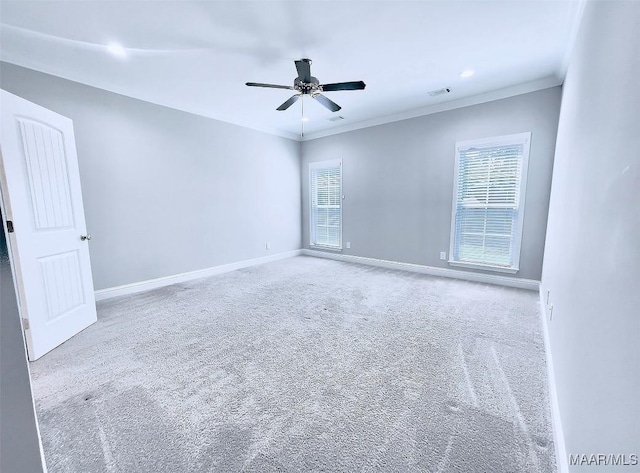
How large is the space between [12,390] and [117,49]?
3.18m

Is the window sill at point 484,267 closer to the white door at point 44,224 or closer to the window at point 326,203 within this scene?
the window at point 326,203

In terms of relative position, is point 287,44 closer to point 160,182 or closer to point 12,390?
point 160,182

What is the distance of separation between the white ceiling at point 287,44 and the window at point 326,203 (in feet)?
6.52

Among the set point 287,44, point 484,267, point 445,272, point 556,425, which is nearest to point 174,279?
point 287,44

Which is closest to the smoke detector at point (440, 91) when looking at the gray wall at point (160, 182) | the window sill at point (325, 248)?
the gray wall at point (160, 182)

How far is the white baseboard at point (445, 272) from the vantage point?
3.64 m

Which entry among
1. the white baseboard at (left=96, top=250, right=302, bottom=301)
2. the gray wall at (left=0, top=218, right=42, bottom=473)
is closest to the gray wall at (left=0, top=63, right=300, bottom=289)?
the white baseboard at (left=96, top=250, right=302, bottom=301)

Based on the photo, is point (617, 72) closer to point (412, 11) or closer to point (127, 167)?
point (412, 11)

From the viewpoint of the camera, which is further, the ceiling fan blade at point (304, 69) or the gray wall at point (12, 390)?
the ceiling fan blade at point (304, 69)

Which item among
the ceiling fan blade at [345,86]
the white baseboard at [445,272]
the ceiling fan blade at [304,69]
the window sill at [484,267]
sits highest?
the ceiling fan blade at [304,69]

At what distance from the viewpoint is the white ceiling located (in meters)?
2.05

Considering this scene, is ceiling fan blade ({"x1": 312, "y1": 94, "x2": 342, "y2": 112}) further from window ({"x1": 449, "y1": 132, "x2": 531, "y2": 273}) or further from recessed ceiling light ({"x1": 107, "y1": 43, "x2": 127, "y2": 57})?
window ({"x1": 449, "y1": 132, "x2": 531, "y2": 273})

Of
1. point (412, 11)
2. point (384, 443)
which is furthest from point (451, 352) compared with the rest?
point (412, 11)

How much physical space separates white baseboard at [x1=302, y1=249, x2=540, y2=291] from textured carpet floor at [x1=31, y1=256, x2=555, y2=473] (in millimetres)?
686
